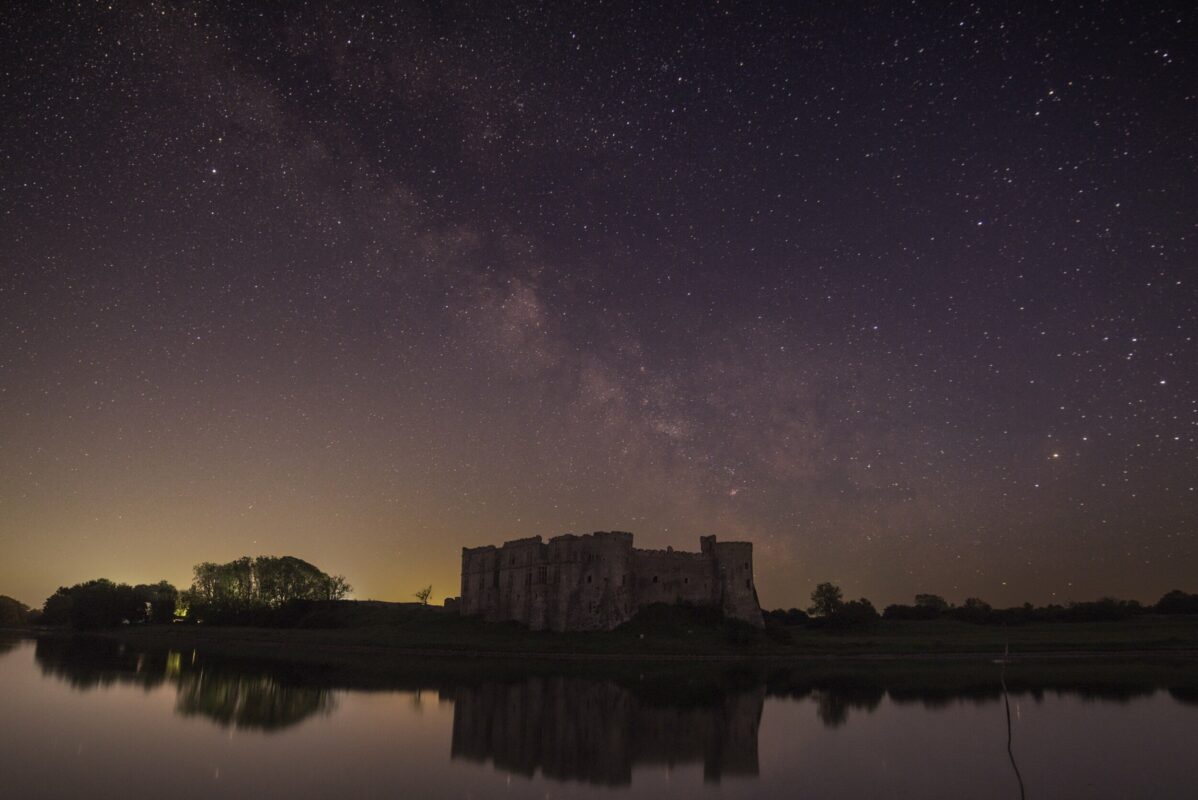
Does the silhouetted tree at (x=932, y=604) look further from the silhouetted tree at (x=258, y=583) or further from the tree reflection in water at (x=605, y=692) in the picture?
the silhouetted tree at (x=258, y=583)

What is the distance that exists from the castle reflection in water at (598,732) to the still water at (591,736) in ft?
0.34

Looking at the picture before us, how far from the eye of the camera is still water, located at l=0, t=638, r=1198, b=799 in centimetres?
1666

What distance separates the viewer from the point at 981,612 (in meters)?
95.5

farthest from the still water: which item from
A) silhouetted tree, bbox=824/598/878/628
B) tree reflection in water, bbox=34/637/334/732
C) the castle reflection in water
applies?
silhouetted tree, bbox=824/598/878/628

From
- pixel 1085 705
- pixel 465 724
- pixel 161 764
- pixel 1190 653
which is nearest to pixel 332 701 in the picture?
pixel 465 724

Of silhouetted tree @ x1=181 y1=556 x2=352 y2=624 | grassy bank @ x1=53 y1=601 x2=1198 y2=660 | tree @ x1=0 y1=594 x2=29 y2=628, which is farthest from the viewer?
tree @ x1=0 y1=594 x2=29 y2=628

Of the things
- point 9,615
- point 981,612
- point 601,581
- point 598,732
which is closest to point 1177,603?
point 981,612

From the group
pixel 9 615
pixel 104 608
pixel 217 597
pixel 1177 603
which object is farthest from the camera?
pixel 9 615

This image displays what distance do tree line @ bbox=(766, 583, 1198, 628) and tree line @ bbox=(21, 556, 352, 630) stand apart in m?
67.6

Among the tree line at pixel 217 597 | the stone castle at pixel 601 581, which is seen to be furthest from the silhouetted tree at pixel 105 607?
the stone castle at pixel 601 581

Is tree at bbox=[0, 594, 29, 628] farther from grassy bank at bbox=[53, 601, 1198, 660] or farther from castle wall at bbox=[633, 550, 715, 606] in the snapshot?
castle wall at bbox=[633, 550, 715, 606]

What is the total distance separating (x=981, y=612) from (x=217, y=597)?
10904 centimetres

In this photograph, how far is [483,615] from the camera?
7794 centimetres

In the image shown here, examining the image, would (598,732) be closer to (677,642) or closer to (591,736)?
(591,736)
